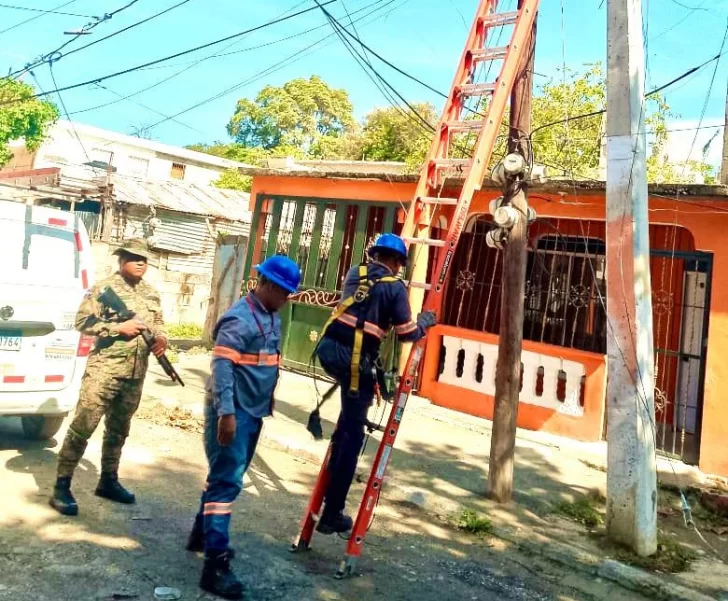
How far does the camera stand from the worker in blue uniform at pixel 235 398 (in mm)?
3270

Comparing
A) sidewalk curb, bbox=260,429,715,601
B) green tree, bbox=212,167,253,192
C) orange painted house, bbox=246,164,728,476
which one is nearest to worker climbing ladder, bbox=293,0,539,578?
sidewalk curb, bbox=260,429,715,601

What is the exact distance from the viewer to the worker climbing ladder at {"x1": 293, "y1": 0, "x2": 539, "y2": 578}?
399 centimetres

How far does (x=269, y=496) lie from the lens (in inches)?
201

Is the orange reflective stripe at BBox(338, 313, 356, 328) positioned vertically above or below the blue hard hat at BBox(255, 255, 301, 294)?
below

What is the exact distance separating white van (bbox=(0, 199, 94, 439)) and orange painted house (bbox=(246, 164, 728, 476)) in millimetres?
4844

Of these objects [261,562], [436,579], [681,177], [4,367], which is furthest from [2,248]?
[681,177]

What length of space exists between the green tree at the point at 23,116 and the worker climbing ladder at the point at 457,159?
19.3 m

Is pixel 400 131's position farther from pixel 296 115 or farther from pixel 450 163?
pixel 450 163

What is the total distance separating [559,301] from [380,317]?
16.5 ft

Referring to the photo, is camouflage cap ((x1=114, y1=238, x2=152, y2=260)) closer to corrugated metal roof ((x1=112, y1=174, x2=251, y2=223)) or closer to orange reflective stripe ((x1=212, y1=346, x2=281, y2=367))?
orange reflective stripe ((x1=212, y1=346, x2=281, y2=367))

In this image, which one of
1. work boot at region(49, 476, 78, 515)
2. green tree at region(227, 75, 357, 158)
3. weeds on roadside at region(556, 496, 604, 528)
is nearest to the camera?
work boot at region(49, 476, 78, 515)

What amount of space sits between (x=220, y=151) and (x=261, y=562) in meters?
46.4

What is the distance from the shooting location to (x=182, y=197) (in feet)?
68.3

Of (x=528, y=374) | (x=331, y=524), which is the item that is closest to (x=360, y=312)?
(x=331, y=524)
